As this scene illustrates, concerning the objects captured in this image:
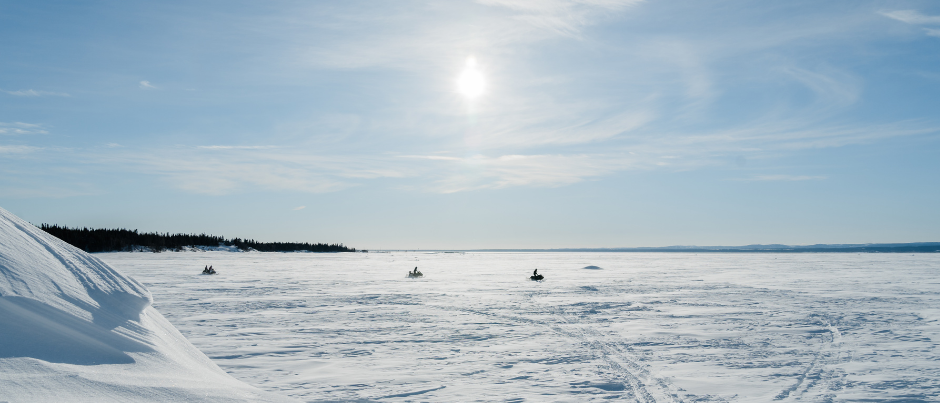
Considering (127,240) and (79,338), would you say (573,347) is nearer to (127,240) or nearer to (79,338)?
(79,338)

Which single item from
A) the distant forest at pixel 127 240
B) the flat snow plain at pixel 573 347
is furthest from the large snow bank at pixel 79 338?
the distant forest at pixel 127 240

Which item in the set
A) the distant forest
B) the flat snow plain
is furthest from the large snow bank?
the distant forest

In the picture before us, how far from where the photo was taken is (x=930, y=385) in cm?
696

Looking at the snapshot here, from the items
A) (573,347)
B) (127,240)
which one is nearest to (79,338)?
(573,347)

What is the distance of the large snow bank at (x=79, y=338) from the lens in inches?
143

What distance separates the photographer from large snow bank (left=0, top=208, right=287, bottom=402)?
362cm

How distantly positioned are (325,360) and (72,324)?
454cm

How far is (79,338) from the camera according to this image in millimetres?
4258

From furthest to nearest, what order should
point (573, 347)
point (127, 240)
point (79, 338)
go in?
point (127, 240) < point (573, 347) < point (79, 338)

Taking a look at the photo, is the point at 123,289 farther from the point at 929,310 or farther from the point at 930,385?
the point at 929,310

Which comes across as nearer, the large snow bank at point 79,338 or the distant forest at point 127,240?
the large snow bank at point 79,338

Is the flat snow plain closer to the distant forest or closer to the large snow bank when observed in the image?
the large snow bank

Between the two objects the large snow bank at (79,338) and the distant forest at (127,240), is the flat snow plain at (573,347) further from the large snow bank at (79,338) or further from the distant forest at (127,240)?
the distant forest at (127,240)

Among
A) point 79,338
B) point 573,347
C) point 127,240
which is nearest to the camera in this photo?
point 79,338
